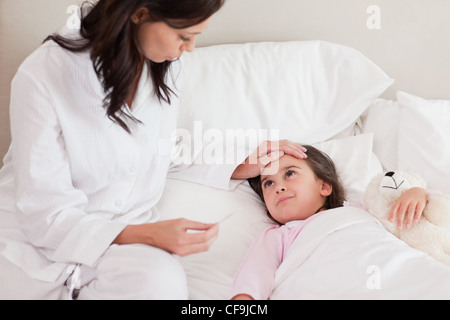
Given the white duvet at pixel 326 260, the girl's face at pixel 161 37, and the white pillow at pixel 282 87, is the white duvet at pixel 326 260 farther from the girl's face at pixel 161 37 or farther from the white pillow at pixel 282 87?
the girl's face at pixel 161 37

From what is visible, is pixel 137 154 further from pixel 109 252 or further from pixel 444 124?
pixel 444 124

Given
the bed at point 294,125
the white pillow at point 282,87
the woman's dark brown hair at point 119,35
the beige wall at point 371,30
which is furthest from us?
the beige wall at point 371,30

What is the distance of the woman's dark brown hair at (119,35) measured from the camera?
37.8 inches

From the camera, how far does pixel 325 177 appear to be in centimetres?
147

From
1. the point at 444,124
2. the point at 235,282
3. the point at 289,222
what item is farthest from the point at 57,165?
the point at 444,124

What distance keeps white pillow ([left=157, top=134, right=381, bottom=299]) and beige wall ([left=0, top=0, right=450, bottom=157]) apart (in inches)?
15.8

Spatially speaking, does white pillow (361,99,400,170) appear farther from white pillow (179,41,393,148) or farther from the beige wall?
the beige wall

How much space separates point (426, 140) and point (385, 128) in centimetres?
16

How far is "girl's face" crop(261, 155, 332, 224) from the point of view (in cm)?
140

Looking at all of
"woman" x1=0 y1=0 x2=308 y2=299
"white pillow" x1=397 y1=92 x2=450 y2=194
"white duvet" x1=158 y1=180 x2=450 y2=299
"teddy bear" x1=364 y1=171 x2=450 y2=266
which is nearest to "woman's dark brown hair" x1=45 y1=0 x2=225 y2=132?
"woman" x1=0 y1=0 x2=308 y2=299

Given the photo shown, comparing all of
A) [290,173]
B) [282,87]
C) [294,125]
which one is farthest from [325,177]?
[282,87]

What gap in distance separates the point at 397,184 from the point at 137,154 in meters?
0.69

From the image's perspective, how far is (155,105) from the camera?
1265mm

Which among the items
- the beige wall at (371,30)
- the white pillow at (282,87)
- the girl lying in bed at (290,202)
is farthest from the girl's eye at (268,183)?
the beige wall at (371,30)
